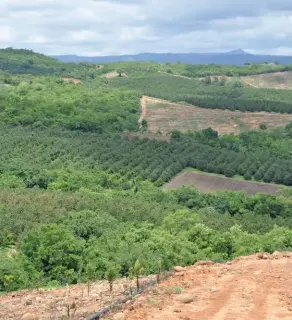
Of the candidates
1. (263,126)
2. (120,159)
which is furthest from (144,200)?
(263,126)

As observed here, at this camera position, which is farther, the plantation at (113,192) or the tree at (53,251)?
the plantation at (113,192)

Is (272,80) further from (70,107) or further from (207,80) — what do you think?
(70,107)

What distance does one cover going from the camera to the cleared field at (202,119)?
11438 centimetres

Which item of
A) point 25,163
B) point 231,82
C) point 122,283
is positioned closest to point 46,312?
point 122,283

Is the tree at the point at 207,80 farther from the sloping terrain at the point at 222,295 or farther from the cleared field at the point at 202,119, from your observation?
the sloping terrain at the point at 222,295

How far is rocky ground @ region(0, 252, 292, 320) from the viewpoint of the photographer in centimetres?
1798

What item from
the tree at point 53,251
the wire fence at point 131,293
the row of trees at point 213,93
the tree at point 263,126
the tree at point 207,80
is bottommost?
the tree at point 263,126

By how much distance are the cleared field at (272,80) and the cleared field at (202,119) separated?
6256 cm

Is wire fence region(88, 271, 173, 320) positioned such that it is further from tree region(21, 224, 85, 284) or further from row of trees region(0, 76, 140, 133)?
row of trees region(0, 76, 140, 133)

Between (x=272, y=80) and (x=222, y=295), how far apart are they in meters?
180

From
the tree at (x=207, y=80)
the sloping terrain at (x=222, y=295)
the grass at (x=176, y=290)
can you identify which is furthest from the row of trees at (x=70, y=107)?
the grass at (x=176, y=290)

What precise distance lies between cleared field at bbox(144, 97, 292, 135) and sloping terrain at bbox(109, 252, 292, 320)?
287 ft

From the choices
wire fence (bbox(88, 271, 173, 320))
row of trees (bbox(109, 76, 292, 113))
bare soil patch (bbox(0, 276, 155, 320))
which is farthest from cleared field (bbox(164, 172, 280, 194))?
wire fence (bbox(88, 271, 173, 320))

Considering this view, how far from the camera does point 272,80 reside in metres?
193
